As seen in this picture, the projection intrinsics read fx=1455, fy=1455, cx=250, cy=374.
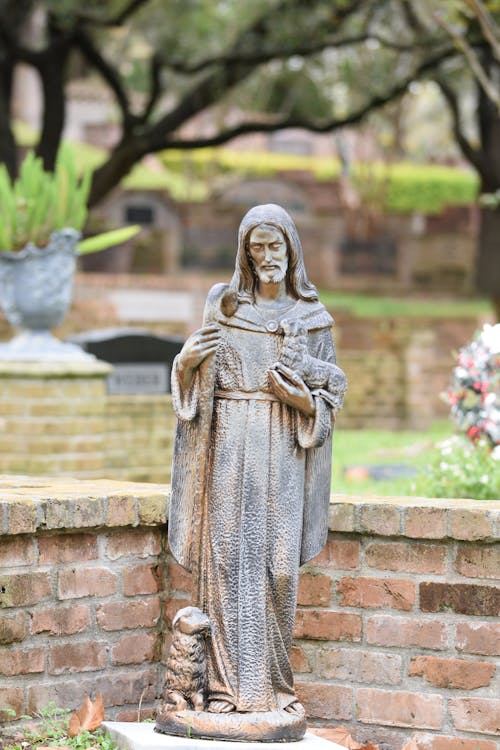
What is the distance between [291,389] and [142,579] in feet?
5.00

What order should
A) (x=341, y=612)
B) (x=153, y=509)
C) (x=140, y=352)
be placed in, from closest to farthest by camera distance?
(x=341, y=612) → (x=153, y=509) → (x=140, y=352)

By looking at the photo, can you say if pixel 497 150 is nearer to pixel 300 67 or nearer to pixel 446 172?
pixel 300 67

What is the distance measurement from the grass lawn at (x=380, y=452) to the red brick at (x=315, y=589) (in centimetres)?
270

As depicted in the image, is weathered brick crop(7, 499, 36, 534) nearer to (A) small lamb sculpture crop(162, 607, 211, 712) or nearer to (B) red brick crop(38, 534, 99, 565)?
(B) red brick crop(38, 534, 99, 565)

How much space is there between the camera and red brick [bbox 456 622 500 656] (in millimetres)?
6098

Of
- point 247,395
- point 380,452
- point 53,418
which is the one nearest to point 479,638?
point 247,395

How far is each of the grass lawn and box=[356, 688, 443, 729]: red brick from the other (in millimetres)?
2811

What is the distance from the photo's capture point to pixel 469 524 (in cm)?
611

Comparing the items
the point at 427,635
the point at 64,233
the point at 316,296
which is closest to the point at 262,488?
the point at 316,296

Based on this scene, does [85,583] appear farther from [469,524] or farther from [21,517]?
[469,524]

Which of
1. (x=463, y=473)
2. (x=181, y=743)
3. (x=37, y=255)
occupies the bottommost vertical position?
(x=181, y=743)

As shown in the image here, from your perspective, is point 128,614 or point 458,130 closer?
point 128,614

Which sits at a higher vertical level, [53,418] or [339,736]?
[53,418]

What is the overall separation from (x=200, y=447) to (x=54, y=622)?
1.16 meters
